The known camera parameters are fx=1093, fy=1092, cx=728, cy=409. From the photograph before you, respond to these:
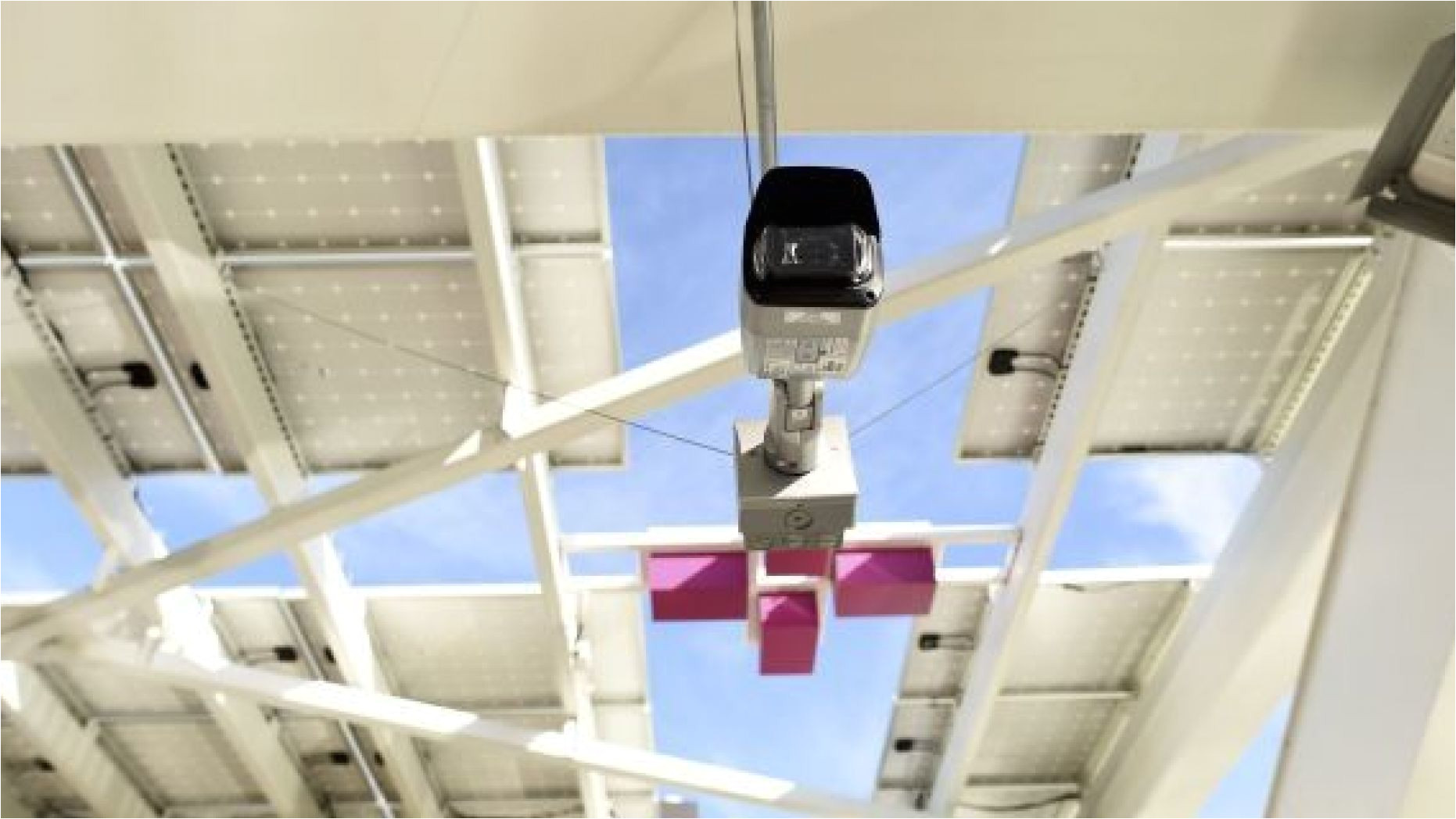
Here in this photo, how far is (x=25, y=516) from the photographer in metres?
6.79

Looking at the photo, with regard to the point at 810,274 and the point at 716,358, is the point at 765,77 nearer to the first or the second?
the point at 810,274

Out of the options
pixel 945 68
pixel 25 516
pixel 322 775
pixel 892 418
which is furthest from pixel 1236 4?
pixel 322 775

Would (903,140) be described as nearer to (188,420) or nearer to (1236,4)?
(1236,4)

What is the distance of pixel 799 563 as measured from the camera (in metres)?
→ 6.61

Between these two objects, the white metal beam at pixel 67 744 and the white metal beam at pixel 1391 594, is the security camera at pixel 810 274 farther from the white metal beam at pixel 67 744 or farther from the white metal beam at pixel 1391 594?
the white metal beam at pixel 67 744

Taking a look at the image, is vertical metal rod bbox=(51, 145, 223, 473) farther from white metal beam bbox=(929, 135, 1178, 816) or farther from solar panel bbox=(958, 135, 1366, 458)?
white metal beam bbox=(929, 135, 1178, 816)

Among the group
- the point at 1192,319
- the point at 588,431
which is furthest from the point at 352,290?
the point at 1192,319

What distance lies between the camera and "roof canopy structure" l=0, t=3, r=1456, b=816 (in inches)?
130

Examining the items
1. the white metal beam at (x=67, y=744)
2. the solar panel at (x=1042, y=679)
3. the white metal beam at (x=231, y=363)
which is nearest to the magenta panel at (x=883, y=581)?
the solar panel at (x=1042, y=679)

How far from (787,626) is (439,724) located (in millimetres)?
2278

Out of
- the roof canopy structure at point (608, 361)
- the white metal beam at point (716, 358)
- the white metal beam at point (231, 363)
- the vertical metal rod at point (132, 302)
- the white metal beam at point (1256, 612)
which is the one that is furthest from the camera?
the white metal beam at point (1256, 612)

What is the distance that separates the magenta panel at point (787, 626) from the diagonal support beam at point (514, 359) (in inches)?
52.5

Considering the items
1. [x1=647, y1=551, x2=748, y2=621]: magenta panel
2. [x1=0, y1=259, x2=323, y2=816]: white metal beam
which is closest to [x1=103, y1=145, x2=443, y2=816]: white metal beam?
[x1=0, y1=259, x2=323, y2=816]: white metal beam

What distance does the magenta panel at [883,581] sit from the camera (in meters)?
6.67
